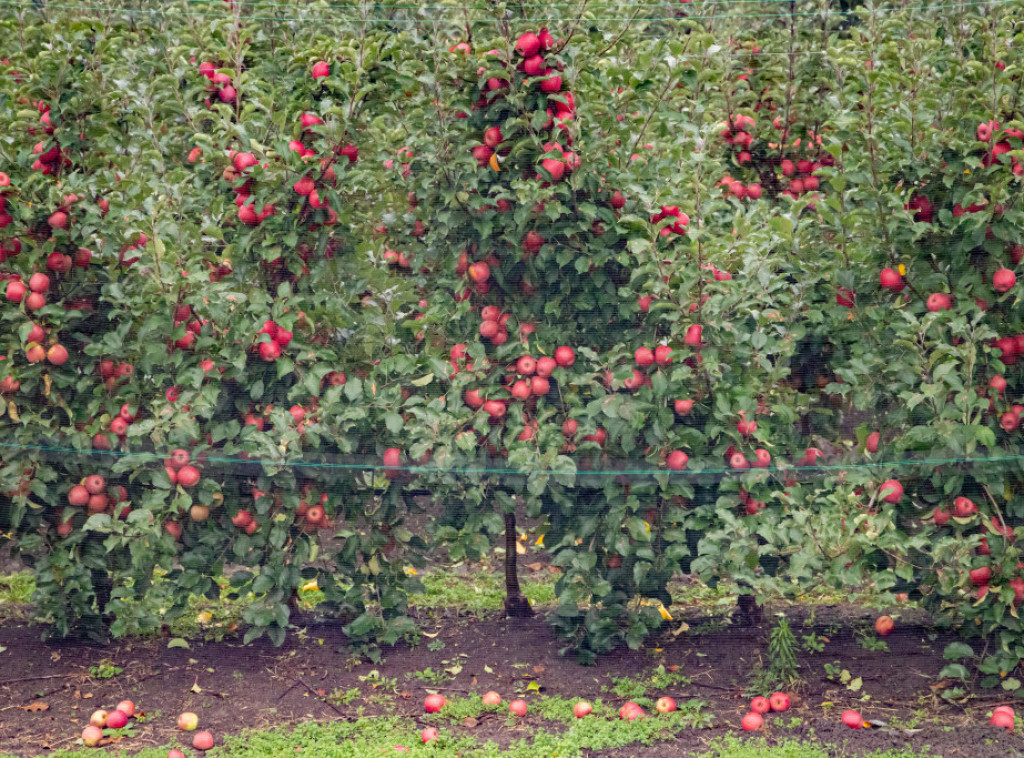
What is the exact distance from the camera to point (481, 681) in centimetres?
279

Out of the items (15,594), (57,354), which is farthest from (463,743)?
(15,594)

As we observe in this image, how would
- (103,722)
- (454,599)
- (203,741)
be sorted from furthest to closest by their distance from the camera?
(454,599) → (103,722) → (203,741)

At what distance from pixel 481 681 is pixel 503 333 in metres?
1.00

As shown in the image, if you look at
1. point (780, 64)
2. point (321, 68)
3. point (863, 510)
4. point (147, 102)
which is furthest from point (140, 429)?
point (780, 64)

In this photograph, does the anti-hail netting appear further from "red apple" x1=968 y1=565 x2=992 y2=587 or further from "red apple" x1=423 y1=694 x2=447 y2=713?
"red apple" x1=423 y1=694 x2=447 y2=713

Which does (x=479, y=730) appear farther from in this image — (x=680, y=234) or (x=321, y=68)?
(x=321, y=68)

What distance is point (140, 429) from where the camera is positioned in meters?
2.62

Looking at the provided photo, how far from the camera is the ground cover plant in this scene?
8.47 feet

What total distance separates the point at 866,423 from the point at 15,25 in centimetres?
285

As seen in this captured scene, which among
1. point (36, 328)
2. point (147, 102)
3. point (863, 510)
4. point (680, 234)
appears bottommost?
point (863, 510)

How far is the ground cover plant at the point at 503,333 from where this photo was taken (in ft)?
8.47

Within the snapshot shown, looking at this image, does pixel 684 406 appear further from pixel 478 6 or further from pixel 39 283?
pixel 39 283

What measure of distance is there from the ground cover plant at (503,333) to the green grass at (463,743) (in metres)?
0.34

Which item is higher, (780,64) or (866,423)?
(780,64)
